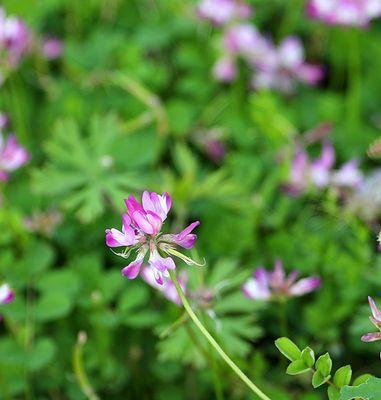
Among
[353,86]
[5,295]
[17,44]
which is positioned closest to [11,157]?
[17,44]

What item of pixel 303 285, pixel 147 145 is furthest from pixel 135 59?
pixel 303 285

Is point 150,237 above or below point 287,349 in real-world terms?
above

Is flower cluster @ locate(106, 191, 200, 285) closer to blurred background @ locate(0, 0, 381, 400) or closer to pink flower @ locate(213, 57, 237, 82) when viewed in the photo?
blurred background @ locate(0, 0, 381, 400)

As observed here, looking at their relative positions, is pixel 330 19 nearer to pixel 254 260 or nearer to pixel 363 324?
pixel 254 260

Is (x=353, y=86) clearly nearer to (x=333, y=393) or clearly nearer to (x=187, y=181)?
(x=187, y=181)

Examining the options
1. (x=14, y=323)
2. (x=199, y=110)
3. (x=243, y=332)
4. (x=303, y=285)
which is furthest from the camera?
(x=199, y=110)

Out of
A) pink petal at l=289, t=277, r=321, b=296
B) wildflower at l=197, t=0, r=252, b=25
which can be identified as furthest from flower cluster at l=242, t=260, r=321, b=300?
wildflower at l=197, t=0, r=252, b=25
